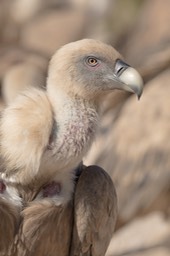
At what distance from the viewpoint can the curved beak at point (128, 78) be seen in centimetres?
572

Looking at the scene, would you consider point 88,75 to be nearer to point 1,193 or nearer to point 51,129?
point 51,129

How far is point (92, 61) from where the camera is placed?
5.93m

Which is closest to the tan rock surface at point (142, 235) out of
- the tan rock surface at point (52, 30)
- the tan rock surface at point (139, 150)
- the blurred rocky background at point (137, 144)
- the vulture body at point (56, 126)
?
the blurred rocky background at point (137, 144)

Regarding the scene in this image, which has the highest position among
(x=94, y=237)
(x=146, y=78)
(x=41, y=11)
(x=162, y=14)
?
(x=94, y=237)

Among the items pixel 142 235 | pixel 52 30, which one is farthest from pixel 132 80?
pixel 52 30

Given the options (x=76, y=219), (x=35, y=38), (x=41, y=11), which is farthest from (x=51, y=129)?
(x=41, y=11)

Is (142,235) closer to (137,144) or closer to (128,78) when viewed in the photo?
(137,144)

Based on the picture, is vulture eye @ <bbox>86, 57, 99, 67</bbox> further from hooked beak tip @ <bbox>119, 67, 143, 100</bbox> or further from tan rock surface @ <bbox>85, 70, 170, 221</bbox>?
tan rock surface @ <bbox>85, 70, 170, 221</bbox>

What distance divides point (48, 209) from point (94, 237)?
37cm

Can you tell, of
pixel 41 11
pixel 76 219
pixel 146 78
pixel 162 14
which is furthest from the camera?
pixel 41 11

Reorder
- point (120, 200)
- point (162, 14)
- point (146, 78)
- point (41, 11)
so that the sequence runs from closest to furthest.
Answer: point (120, 200)
point (146, 78)
point (162, 14)
point (41, 11)

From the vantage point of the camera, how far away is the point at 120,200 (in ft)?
31.9

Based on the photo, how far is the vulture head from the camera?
5.83 meters

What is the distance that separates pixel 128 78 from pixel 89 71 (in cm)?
21
